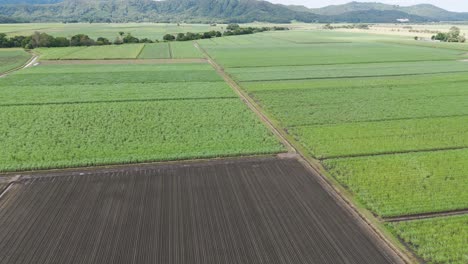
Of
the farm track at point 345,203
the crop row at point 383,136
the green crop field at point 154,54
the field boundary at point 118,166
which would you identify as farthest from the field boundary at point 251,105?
the green crop field at point 154,54

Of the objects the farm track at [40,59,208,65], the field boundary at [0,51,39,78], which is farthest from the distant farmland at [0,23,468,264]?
the farm track at [40,59,208,65]

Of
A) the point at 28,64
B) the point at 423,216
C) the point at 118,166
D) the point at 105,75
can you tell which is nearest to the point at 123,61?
the point at 105,75

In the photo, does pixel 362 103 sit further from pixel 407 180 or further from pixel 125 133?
pixel 125 133

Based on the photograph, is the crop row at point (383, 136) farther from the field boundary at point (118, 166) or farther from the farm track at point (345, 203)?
the field boundary at point (118, 166)

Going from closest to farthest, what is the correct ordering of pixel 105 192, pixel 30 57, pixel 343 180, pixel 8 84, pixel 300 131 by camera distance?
pixel 105 192, pixel 343 180, pixel 300 131, pixel 8 84, pixel 30 57

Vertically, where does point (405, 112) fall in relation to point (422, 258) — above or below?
above

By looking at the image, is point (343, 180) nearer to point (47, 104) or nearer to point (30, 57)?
point (47, 104)

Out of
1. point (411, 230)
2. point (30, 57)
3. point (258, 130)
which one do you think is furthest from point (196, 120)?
point (30, 57)
